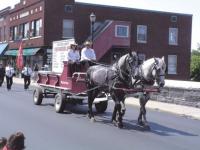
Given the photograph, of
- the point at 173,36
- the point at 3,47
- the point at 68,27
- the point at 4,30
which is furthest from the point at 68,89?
the point at 4,30

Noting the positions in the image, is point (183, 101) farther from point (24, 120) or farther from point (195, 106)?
point (24, 120)

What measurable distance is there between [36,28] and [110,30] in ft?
31.2

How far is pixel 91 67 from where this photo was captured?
622 inches

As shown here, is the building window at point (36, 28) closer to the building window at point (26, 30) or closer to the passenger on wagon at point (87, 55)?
the building window at point (26, 30)

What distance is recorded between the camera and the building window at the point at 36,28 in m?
54.0

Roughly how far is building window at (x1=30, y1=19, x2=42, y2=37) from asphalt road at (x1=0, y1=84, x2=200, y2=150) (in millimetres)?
36398

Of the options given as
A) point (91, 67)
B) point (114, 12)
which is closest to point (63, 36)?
point (114, 12)

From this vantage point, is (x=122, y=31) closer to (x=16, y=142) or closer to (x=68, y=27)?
(x=68, y=27)

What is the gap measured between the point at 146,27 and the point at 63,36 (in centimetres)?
1044

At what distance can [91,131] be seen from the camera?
13078 millimetres

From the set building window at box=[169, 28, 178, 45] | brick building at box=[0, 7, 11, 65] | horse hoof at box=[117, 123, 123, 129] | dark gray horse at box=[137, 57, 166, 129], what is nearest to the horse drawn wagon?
horse hoof at box=[117, 123, 123, 129]

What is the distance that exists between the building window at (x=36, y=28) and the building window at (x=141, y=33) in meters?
11.4

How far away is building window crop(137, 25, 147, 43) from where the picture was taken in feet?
184

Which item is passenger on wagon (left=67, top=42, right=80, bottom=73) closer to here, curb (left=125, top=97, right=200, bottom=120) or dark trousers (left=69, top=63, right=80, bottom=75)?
dark trousers (left=69, top=63, right=80, bottom=75)
